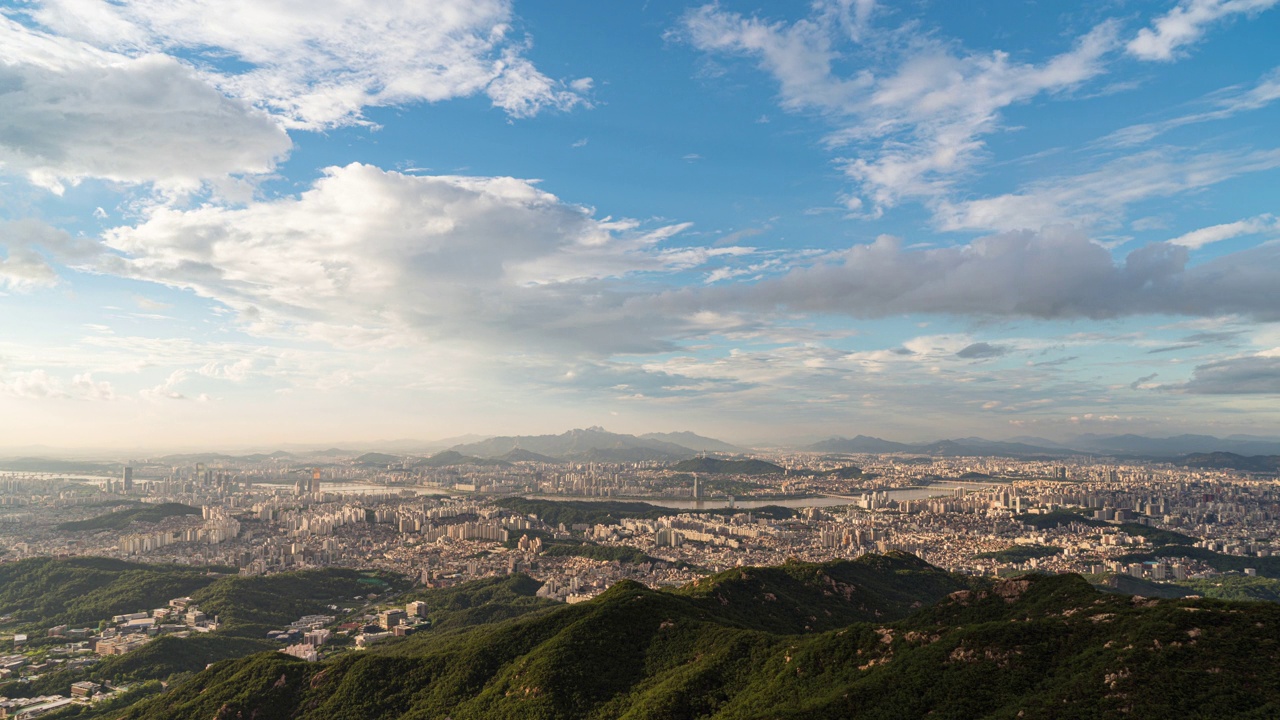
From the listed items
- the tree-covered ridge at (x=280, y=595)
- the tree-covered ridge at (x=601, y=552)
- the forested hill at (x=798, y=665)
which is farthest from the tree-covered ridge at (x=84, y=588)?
the tree-covered ridge at (x=601, y=552)

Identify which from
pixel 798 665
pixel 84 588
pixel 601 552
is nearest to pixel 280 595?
pixel 84 588

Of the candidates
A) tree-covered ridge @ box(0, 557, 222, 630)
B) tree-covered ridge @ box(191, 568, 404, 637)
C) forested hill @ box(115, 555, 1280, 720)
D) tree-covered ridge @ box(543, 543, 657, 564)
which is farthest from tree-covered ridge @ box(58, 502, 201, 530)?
forested hill @ box(115, 555, 1280, 720)

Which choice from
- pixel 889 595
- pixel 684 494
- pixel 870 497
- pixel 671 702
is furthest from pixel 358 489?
pixel 671 702

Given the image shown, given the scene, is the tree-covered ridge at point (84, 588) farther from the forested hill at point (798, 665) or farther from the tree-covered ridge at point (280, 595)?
the forested hill at point (798, 665)

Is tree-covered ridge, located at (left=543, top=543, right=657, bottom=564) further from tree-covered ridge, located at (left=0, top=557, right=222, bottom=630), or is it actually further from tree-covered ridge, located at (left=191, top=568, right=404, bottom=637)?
tree-covered ridge, located at (left=0, top=557, right=222, bottom=630)

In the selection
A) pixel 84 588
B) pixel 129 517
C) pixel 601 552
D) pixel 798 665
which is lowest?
pixel 601 552

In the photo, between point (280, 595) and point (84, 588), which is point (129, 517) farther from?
point (280, 595)
